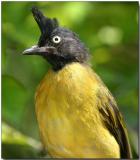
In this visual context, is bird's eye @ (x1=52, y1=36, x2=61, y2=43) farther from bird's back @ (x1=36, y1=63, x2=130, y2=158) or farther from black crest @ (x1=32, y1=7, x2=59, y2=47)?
bird's back @ (x1=36, y1=63, x2=130, y2=158)

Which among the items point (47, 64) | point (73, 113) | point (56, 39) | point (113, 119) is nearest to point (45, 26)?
point (56, 39)

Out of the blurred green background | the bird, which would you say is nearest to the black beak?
the bird

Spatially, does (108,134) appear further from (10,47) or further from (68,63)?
(10,47)

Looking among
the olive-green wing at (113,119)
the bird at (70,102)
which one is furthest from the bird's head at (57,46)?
the olive-green wing at (113,119)

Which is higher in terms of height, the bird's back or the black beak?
the black beak

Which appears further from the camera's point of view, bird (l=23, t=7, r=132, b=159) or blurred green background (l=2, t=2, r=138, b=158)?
blurred green background (l=2, t=2, r=138, b=158)

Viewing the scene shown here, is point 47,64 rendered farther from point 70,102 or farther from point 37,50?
point 70,102
